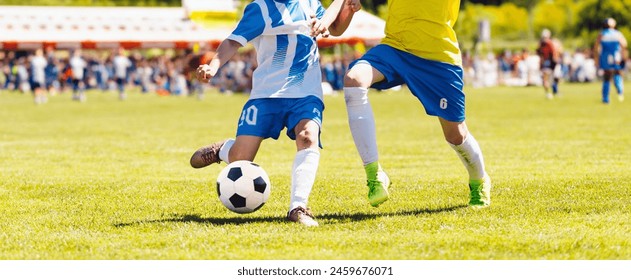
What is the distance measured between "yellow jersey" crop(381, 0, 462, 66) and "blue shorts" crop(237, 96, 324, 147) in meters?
0.86

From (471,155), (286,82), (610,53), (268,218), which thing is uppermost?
(286,82)

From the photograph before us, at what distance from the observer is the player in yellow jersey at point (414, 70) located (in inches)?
297

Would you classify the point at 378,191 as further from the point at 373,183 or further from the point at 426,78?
the point at 426,78

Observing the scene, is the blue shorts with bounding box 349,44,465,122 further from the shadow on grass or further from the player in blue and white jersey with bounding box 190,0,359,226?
the shadow on grass

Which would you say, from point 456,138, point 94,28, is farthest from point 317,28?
point 94,28

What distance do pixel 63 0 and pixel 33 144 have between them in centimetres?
6147

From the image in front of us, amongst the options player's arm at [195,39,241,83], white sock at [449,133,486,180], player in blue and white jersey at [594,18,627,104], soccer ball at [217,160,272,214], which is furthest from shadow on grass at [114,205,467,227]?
player in blue and white jersey at [594,18,627,104]

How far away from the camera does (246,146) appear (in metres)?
7.44

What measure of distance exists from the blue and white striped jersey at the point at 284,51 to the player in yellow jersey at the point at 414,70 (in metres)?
0.35

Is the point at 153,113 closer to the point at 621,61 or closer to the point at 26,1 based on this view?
the point at 621,61

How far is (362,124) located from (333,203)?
1.04 m

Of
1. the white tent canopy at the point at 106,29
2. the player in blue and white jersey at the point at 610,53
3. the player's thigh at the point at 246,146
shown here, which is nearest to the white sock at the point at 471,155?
the player's thigh at the point at 246,146

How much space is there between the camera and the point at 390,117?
23.1 meters

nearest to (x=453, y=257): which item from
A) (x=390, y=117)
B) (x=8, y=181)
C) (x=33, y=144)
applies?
(x=8, y=181)
